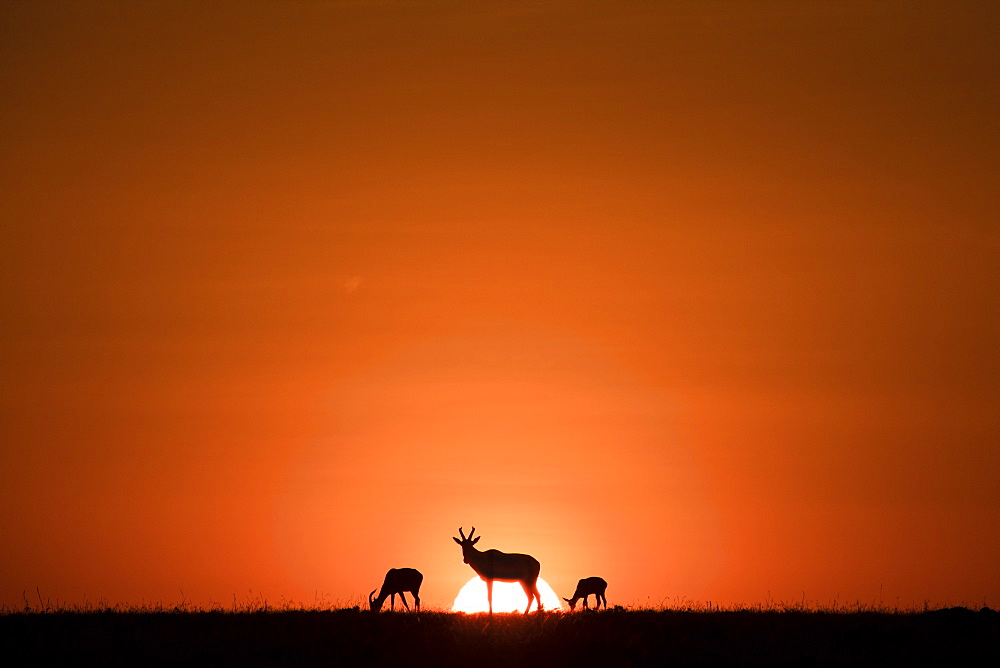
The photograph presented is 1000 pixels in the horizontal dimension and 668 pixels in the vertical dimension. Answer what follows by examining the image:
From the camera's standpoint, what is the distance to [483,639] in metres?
24.8

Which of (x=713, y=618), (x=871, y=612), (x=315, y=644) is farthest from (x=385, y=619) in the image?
(x=871, y=612)

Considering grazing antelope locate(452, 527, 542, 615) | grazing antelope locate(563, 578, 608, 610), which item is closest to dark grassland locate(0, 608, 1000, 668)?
grazing antelope locate(452, 527, 542, 615)

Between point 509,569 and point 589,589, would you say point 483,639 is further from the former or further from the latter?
point 589,589

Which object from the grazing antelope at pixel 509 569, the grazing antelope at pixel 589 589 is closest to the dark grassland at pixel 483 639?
the grazing antelope at pixel 509 569

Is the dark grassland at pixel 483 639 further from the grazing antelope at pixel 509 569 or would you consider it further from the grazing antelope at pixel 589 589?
the grazing antelope at pixel 589 589

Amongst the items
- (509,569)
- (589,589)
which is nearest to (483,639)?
(509,569)

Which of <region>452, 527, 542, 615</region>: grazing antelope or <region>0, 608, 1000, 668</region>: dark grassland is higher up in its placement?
<region>452, 527, 542, 615</region>: grazing antelope

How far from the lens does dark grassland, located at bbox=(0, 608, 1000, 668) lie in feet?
78.7

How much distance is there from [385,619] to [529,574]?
4.66 metres

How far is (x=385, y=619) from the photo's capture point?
85.6ft

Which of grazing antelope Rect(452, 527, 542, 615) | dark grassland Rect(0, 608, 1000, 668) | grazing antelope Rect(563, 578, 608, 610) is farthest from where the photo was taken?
grazing antelope Rect(563, 578, 608, 610)

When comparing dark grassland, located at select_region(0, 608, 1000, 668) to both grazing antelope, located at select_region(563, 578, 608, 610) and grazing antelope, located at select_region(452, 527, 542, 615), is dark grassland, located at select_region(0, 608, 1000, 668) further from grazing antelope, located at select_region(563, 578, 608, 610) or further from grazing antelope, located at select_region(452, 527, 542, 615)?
grazing antelope, located at select_region(563, 578, 608, 610)

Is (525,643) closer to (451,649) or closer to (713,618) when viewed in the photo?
(451,649)

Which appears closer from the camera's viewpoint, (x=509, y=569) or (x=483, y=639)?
(x=483, y=639)
